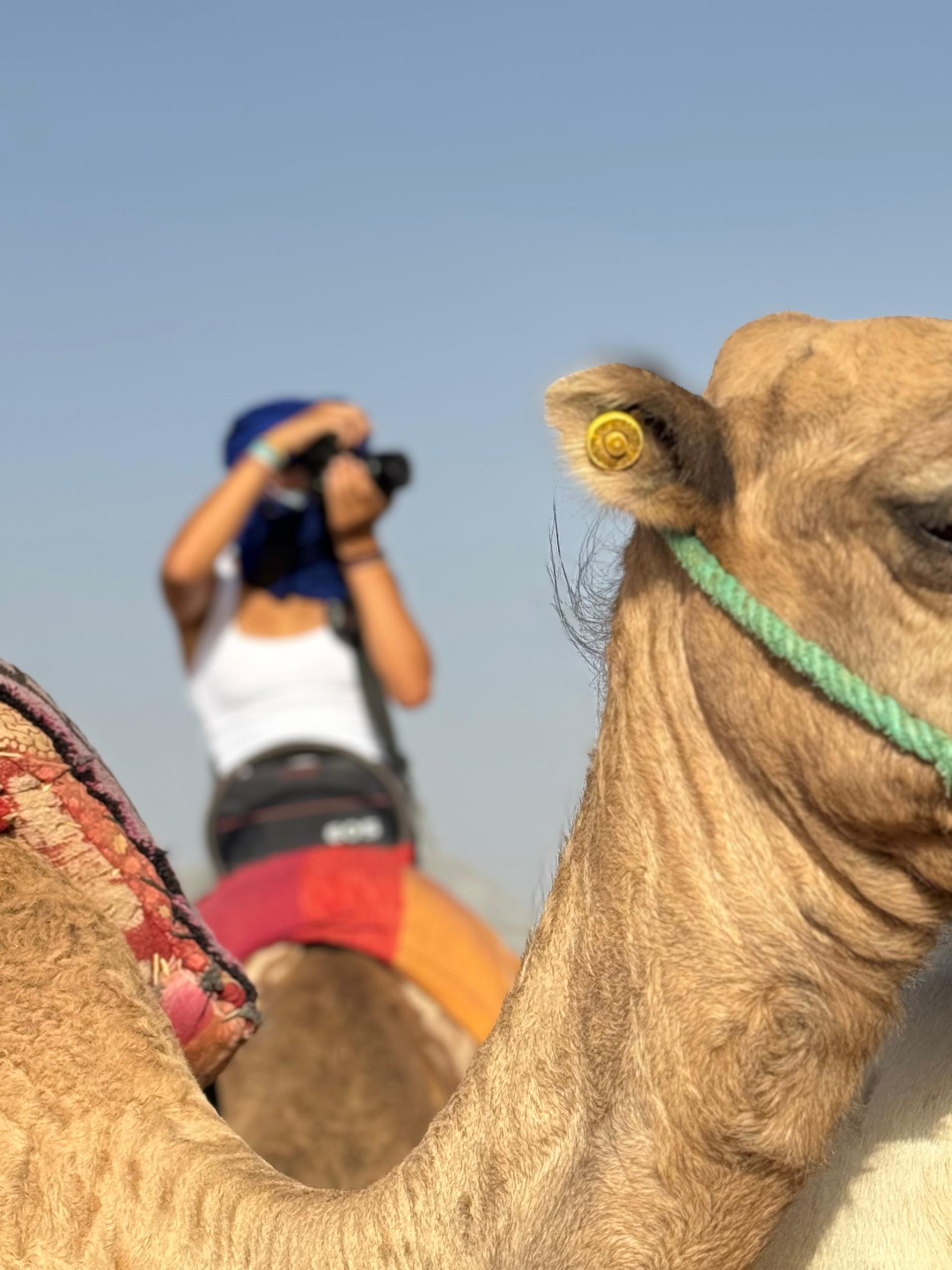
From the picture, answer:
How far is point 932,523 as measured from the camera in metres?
1.71

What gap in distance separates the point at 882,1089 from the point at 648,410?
0.97 meters

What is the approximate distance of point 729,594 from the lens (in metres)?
1.85

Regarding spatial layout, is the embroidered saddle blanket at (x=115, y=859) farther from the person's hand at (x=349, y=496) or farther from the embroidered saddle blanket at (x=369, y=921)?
the person's hand at (x=349, y=496)

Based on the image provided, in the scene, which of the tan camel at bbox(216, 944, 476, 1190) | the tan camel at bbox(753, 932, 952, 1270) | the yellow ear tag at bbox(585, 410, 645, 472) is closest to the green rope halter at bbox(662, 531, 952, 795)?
the yellow ear tag at bbox(585, 410, 645, 472)

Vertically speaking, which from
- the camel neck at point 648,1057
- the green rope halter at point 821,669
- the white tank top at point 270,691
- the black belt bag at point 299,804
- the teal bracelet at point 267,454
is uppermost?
the green rope halter at point 821,669

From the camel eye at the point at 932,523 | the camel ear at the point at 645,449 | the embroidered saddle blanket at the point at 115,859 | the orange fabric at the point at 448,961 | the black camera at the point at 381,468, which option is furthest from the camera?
the black camera at the point at 381,468

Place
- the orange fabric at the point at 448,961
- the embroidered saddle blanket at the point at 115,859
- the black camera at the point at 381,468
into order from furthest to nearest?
the black camera at the point at 381,468 < the orange fabric at the point at 448,961 < the embroidered saddle blanket at the point at 115,859

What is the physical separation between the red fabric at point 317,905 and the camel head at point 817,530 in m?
2.11

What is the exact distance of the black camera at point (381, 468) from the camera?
4.55 metres

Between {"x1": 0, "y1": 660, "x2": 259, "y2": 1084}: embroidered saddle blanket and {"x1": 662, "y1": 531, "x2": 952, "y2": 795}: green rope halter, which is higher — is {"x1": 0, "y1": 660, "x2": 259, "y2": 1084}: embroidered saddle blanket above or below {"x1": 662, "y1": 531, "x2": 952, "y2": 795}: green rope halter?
below

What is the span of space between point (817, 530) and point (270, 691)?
2832mm

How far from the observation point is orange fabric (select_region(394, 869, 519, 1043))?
154 inches

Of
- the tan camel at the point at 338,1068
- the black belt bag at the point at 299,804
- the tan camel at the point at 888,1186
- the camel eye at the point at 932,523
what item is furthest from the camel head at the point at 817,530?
the black belt bag at the point at 299,804

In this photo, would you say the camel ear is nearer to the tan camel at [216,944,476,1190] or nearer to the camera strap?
the tan camel at [216,944,476,1190]
